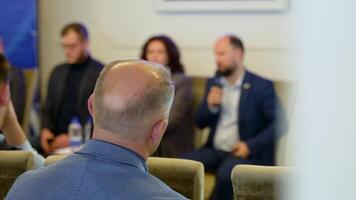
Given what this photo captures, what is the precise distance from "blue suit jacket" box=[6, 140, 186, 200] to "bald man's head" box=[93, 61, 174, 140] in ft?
0.16

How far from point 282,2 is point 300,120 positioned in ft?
9.49

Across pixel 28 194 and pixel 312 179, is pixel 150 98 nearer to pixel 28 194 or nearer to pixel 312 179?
pixel 28 194

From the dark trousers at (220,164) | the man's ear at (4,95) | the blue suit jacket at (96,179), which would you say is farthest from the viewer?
the dark trousers at (220,164)

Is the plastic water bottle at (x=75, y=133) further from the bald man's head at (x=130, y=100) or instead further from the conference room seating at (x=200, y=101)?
the bald man's head at (x=130, y=100)

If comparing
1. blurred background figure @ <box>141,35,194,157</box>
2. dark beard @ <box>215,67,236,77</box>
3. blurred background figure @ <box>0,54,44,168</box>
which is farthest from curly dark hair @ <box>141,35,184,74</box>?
blurred background figure @ <box>0,54,44,168</box>

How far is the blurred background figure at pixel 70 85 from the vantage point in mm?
3668

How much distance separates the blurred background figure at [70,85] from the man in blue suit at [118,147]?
8.07 ft

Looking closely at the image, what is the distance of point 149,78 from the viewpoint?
1197 millimetres

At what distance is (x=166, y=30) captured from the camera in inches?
156

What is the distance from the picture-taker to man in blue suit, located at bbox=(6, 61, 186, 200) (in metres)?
1.12

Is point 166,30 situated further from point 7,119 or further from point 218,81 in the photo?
point 7,119

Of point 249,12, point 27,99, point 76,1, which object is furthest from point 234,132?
point 76,1

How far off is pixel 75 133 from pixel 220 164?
92 centimetres

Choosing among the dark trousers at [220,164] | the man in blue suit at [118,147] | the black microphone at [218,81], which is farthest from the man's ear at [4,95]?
the black microphone at [218,81]
